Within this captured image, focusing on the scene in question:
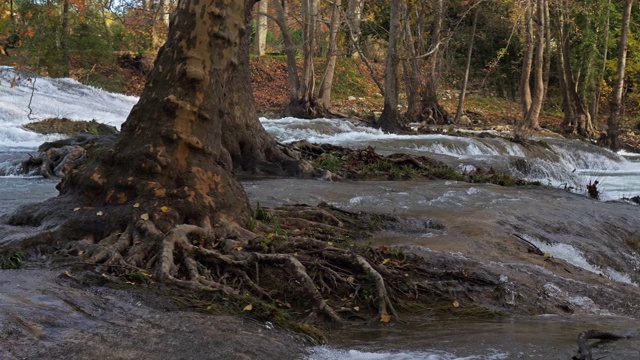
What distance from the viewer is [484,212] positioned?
9.80m

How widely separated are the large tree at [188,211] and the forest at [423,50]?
769 centimetres

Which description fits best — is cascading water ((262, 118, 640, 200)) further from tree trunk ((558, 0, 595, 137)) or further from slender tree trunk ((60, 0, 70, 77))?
slender tree trunk ((60, 0, 70, 77))

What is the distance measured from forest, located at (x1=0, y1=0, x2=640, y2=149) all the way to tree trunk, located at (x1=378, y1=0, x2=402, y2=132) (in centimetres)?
4

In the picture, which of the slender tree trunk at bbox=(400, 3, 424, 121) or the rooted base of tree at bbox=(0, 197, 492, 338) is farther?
the slender tree trunk at bbox=(400, 3, 424, 121)

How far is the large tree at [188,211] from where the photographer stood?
5.62m

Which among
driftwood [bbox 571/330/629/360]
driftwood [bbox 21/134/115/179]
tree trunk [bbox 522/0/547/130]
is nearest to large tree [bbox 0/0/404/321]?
driftwood [bbox 571/330/629/360]

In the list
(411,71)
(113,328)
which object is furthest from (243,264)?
(411,71)

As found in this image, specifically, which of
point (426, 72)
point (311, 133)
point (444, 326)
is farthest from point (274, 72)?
point (444, 326)

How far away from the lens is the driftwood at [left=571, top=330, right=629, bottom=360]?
4.18 m

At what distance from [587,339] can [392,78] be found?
758 inches

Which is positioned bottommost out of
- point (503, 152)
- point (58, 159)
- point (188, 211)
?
point (58, 159)

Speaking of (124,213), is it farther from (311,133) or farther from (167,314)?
(311,133)

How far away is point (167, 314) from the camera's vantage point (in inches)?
186

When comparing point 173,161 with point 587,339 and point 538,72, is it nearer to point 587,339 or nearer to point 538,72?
point 587,339
